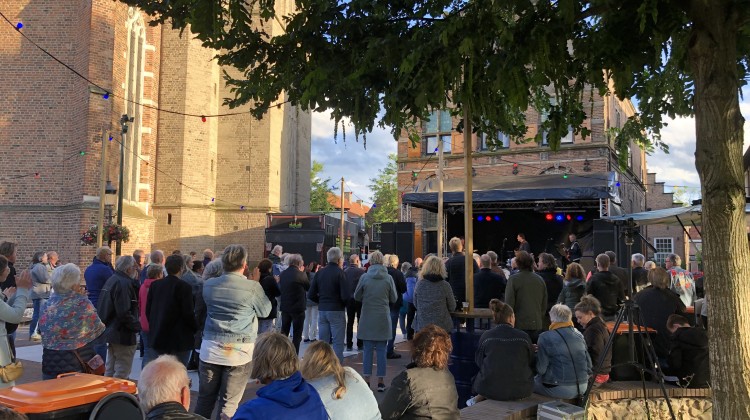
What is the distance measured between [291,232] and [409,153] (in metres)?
7.52

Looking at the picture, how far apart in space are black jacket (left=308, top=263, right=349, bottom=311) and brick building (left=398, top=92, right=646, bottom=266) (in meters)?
6.18

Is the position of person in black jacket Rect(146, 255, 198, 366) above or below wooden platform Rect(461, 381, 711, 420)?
above

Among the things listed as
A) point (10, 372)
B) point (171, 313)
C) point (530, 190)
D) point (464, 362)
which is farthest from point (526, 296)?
point (530, 190)

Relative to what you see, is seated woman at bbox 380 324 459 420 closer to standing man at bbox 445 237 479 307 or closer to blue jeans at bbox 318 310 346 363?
standing man at bbox 445 237 479 307

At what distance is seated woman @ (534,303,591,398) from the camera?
16.6ft

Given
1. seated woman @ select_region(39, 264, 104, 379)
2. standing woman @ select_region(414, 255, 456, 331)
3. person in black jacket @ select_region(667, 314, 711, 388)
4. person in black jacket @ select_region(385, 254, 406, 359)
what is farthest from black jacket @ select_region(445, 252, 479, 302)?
seated woman @ select_region(39, 264, 104, 379)

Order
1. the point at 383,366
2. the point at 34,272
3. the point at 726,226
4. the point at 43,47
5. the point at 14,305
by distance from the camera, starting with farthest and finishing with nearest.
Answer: the point at 43,47, the point at 34,272, the point at 383,366, the point at 14,305, the point at 726,226

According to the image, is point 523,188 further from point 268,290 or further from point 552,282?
point 268,290

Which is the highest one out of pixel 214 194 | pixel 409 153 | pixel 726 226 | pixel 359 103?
pixel 409 153

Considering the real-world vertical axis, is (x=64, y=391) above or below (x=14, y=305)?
below

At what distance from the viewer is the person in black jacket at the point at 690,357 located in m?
5.59

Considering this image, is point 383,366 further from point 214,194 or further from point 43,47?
point 214,194

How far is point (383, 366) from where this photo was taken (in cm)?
751

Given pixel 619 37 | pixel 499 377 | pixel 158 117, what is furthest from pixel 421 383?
pixel 158 117
